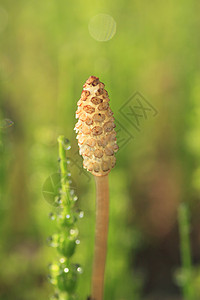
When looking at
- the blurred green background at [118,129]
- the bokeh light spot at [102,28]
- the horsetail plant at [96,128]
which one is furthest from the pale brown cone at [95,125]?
the bokeh light spot at [102,28]

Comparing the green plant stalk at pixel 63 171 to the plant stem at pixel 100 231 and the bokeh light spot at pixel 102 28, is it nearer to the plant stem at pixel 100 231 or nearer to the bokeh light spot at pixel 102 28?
the plant stem at pixel 100 231

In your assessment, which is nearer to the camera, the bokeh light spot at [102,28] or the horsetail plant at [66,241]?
the horsetail plant at [66,241]

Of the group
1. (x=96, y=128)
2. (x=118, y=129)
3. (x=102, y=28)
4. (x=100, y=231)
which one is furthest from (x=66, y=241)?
(x=102, y=28)

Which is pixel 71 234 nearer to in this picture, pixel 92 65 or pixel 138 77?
pixel 92 65

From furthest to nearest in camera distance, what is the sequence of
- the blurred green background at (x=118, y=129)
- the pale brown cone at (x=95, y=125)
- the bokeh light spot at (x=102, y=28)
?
the bokeh light spot at (x=102, y=28)
the blurred green background at (x=118, y=129)
the pale brown cone at (x=95, y=125)

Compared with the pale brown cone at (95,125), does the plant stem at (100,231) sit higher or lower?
lower

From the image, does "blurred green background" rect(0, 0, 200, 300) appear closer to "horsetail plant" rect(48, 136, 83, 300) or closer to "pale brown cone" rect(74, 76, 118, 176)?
"horsetail plant" rect(48, 136, 83, 300)

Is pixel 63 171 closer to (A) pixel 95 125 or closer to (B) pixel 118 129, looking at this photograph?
(A) pixel 95 125
